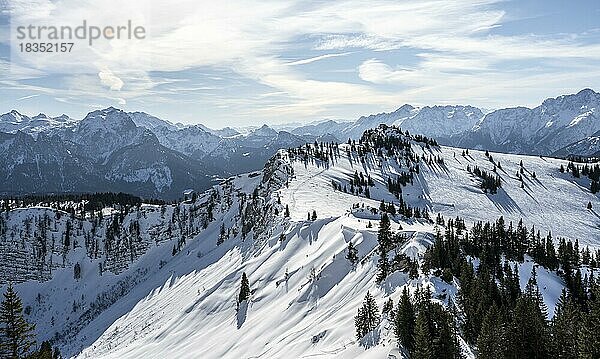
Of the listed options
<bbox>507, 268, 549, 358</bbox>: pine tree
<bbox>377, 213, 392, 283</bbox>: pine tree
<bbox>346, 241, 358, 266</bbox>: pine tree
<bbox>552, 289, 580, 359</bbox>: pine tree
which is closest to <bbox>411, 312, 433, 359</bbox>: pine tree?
<bbox>507, 268, 549, 358</bbox>: pine tree

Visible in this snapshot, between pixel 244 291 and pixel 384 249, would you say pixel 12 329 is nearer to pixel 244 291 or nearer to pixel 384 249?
pixel 384 249

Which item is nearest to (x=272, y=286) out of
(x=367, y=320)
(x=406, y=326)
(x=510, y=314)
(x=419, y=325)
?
(x=367, y=320)

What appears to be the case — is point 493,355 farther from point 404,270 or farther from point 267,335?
point 267,335

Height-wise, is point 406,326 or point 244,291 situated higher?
point 406,326

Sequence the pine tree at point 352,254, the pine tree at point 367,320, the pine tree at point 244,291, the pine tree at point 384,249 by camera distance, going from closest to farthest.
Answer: the pine tree at point 367,320 < the pine tree at point 384,249 < the pine tree at point 352,254 < the pine tree at point 244,291

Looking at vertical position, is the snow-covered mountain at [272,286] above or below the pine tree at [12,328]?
below

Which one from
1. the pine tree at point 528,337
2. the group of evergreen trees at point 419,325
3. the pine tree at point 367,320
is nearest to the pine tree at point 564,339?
the pine tree at point 528,337

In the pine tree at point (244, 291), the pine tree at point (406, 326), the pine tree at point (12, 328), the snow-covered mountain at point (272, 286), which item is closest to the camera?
the pine tree at point (12, 328)

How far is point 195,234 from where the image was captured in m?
197

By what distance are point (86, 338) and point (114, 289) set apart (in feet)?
202

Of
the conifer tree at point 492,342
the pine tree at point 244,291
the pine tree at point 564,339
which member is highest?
the conifer tree at point 492,342

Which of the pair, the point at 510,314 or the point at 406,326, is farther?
the point at 510,314

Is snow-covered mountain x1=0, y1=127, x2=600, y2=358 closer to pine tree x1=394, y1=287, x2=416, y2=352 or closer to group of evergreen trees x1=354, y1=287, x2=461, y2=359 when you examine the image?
pine tree x1=394, y1=287, x2=416, y2=352

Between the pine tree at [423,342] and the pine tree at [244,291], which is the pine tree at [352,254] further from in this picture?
the pine tree at [423,342]
